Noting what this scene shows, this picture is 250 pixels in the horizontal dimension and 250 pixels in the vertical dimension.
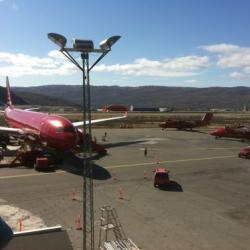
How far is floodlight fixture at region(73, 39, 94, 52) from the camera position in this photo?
17.4 m

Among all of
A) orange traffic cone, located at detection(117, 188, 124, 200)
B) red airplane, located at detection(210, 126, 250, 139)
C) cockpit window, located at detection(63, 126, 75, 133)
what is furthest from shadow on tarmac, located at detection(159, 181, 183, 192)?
red airplane, located at detection(210, 126, 250, 139)

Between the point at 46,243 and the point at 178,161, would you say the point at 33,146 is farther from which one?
the point at 46,243

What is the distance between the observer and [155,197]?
32719mm

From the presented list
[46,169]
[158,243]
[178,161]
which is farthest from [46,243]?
[178,161]

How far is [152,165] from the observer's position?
47438 millimetres

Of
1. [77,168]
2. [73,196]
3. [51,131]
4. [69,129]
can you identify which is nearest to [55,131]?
[51,131]

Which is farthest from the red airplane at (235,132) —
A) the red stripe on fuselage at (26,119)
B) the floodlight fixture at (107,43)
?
the floodlight fixture at (107,43)

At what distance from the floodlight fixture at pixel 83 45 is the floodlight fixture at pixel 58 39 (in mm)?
479

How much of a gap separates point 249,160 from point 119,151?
17.8m

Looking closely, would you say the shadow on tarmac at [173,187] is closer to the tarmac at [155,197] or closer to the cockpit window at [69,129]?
the tarmac at [155,197]

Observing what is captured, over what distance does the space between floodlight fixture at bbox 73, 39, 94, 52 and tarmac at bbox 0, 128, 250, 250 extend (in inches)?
427

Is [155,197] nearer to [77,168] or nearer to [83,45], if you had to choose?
[77,168]

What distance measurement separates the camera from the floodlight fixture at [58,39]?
17453 mm

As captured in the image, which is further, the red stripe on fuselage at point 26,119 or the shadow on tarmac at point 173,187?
the red stripe on fuselage at point 26,119
